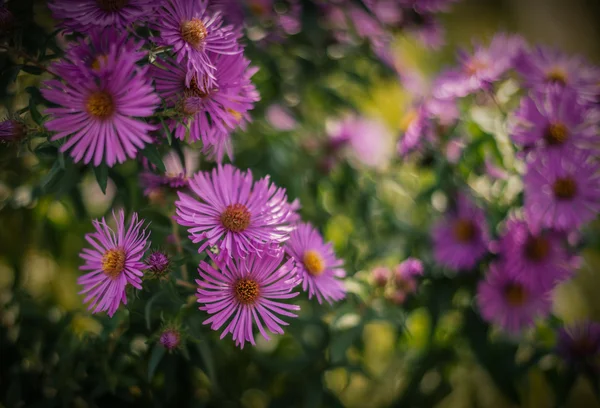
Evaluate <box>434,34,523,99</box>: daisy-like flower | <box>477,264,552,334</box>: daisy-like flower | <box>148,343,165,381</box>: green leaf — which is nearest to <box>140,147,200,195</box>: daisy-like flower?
<box>148,343,165,381</box>: green leaf

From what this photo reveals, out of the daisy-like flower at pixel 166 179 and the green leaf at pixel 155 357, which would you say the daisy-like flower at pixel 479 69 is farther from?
the green leaf at pixel 155 357

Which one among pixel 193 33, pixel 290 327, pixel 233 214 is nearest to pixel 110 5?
pixel 193 33

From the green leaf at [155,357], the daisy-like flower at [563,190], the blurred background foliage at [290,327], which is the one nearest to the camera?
the green leaf at [155,357]

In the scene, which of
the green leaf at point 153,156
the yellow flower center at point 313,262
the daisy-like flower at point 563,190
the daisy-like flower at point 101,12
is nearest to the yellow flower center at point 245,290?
the yellow flower center at point 313,262

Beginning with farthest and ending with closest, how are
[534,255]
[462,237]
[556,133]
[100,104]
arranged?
[462,237]
[534,255]
[556,133]
[100,104]

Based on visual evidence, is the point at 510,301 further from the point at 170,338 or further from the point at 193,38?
the point at 193,38

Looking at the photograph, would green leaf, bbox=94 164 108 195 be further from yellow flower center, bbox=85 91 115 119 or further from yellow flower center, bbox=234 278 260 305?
yellow flower center, bbox=234 278 260 305
